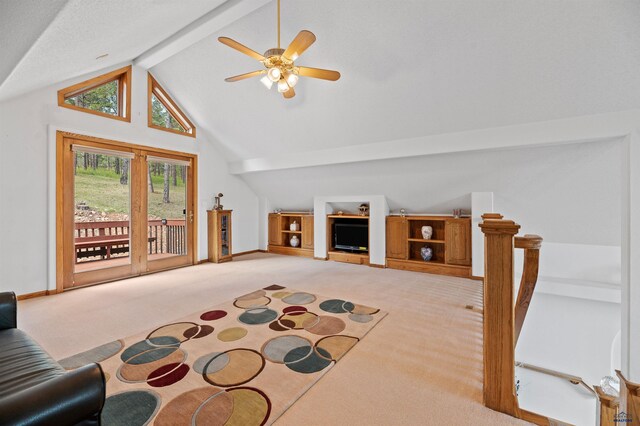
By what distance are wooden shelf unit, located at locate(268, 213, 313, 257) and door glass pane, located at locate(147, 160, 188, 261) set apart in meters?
2.17

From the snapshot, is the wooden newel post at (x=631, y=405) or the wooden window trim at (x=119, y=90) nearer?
the wooden newel post at (x=631, y=405)

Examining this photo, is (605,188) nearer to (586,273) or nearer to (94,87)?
(586,273)

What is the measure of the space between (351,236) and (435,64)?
12.0 feet

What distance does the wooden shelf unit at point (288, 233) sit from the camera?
6629mm

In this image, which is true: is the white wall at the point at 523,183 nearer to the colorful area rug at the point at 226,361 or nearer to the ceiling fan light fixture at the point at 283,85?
the ceiling fan light fixture at the point at 283,85

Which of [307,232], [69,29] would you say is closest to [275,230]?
[307,232]

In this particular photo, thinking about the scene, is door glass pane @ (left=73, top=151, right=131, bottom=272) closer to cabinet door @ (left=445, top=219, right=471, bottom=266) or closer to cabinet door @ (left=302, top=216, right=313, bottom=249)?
cabinet door @ (left=302, top=216, right=313, bottom=249)

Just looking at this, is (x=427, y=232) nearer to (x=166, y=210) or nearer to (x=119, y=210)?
(x=166, y=210)

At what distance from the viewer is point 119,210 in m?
4.63

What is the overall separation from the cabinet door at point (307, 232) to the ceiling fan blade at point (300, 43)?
426 centimetres

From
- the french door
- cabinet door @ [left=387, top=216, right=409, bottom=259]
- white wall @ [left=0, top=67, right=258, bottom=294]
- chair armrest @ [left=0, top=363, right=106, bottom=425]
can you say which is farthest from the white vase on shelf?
white wall @ [left=0, top=67, right=258, bottom=294]

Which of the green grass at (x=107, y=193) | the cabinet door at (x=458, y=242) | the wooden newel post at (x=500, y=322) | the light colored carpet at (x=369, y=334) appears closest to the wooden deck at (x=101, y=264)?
the light colored carpet at (x=369, y=334)

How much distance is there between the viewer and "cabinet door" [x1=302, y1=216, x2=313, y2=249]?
6598 mm

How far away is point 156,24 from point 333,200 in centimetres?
417
